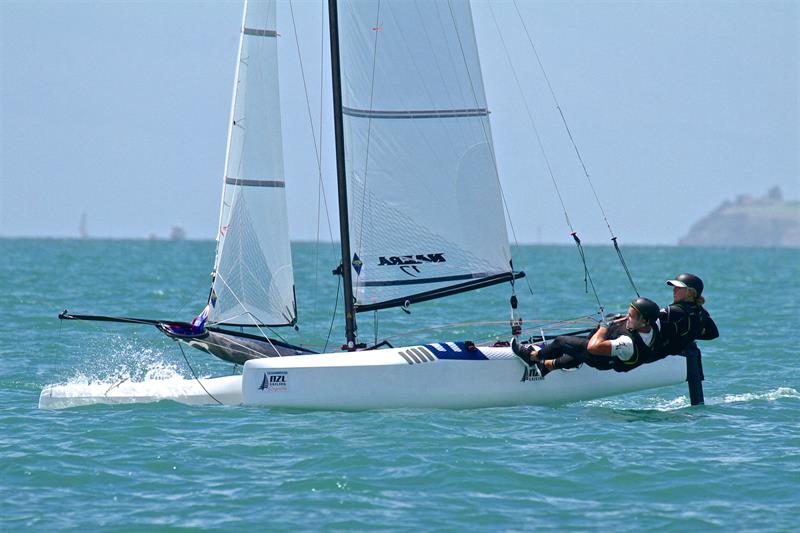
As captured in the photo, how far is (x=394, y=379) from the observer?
12.5 m

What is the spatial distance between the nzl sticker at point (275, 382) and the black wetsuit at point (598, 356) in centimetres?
273

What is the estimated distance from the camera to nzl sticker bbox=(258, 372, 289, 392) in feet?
41.1

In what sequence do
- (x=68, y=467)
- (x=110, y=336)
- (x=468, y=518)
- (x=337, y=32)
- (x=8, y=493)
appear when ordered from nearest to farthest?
(x=468, y=518)
(x=8, y=493)
(x=68, y=467)
(x=337, y=32)
(x=110, y=336)

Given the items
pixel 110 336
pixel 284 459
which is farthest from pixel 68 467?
pixel 110 336

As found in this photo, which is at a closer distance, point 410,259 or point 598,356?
point 598,356

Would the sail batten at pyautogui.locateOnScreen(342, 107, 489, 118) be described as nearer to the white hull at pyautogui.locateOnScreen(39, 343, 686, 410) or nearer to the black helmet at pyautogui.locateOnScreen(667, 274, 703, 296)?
the white hull at pyautogui.locateOnScreen(39, 343, 686, 410)

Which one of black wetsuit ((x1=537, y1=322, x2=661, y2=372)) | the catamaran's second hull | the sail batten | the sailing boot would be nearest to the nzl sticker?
the catamaran's second hull

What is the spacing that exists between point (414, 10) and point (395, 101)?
1063mm

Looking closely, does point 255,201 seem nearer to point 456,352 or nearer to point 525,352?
point 456,352

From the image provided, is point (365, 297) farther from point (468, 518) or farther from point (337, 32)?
point (468, 518)

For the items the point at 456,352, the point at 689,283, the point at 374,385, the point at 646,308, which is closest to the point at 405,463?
the point at 374,385

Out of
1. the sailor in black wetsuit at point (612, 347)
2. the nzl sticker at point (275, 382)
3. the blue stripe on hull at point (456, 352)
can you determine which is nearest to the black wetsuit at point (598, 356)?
the sailor in black wetsuit at point (612, 347)

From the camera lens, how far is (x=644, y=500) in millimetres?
9273

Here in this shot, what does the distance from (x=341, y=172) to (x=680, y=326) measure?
4.07m
